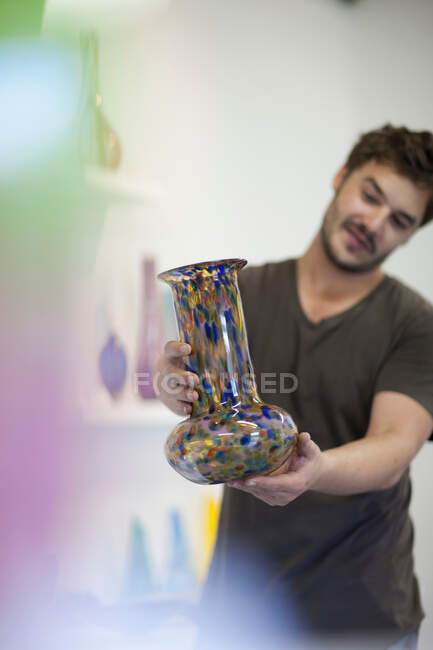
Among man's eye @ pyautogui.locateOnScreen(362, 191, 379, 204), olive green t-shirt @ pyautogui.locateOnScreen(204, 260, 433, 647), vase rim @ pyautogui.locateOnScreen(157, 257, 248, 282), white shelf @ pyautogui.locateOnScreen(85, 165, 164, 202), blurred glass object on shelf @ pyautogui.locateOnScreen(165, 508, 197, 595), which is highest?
white shelf @ pyautogui.locateOnScreen(85, 165, 164, 202)

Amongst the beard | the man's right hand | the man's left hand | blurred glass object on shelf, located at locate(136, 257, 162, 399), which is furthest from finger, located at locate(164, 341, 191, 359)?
blurred glass object on shelf, located at locate(136, 257, 162, 399)

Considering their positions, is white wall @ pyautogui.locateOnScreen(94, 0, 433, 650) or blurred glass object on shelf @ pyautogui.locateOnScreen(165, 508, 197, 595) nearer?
blurred glass object on shelf @ pyautogui.locateOnScreen(165, 508, 197, 595)

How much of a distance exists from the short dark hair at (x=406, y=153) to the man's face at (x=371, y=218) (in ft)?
0.06

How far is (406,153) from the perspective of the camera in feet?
5.13

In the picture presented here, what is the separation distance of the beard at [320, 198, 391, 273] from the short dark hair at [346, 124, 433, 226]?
16 centimetres

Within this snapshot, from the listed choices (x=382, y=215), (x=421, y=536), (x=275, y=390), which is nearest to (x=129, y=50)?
(x=382, y=215)

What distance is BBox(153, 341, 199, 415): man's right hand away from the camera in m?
1.03

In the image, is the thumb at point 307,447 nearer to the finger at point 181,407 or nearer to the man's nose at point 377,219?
the finger at point 181,407

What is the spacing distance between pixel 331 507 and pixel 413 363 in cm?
36

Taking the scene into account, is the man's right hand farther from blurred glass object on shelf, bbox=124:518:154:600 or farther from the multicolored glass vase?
blurred glass object on shelf, bbox=124:518:154:600

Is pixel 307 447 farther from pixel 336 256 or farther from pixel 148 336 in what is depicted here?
pixel 148 336

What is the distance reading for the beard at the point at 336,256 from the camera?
156 cm

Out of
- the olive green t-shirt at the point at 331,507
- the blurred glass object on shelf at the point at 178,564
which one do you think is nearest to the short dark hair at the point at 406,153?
the olive green t-shirt at the point at 331,507

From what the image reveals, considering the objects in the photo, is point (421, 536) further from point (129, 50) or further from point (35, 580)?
point (129, 50)
